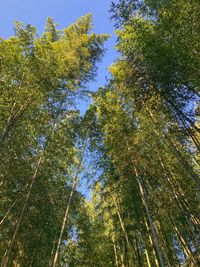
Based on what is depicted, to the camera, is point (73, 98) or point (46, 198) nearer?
point (46, 198)

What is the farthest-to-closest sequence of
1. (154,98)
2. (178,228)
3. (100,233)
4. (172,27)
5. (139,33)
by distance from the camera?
(100,233)
(178,228)
(154,98)
(139,33)
(172,27)

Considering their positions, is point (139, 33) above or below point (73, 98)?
below

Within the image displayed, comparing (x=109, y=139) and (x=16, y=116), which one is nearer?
(x=16, y=116)

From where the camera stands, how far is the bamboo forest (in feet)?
20.9

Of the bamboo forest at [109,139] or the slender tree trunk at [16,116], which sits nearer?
the bamboo forest at [109,139]

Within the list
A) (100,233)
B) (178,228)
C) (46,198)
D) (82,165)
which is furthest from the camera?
(100,233)

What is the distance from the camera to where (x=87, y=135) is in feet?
30.8

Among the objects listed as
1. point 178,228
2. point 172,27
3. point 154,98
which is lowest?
point 178,228

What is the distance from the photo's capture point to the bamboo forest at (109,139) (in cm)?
Answer: 636

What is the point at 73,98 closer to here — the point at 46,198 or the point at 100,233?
the point at 46,198

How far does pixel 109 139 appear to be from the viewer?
8.34 m

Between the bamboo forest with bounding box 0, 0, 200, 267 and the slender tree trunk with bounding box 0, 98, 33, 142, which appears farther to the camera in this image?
the slender tree trunk with bounding box 0, 98, 33, 142

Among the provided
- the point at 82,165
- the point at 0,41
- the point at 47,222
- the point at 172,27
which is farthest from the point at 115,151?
the point at 0,41

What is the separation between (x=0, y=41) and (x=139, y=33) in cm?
372
